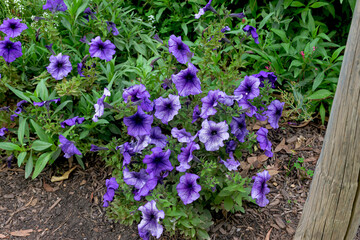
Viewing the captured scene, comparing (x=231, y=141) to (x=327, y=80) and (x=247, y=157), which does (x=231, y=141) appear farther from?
(x=327, y=80)

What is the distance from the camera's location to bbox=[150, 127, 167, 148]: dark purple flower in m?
2.71

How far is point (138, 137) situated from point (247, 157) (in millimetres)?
1294

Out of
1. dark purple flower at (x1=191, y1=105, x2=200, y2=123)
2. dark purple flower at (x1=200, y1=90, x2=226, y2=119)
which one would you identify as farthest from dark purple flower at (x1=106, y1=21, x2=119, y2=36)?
dark purple flower at (x1=200, y1=90, x2=226, y2=119)

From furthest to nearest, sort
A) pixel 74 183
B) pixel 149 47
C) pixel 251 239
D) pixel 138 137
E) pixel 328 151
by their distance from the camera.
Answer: pixel 149 47 → pixel 74 183 → pixel 251 239 → pixel 138 137 → pixel 328 151

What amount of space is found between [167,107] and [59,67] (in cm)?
129

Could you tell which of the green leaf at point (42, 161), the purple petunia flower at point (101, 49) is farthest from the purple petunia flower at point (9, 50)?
the green leaf at point (42, 161)

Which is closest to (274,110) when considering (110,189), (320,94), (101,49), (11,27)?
(320,94)

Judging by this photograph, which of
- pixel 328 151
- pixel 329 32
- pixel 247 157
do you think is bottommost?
pixel 247 157

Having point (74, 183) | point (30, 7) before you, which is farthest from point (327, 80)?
point (30, 7)

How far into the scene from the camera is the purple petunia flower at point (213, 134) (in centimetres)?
249

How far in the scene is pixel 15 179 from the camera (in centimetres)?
345

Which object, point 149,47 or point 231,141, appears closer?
point 231,141

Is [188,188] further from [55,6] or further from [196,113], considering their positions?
[55,6]

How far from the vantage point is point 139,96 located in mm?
2648
